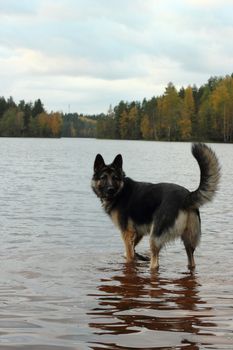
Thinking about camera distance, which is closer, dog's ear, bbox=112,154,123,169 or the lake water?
the lake water

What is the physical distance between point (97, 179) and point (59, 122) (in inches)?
7378

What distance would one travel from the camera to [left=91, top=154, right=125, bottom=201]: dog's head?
394 inches

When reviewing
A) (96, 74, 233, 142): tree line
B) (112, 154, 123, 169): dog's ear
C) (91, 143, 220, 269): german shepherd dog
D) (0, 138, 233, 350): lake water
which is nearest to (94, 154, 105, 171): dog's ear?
(91, 143, 220, 269): german shepherd dog

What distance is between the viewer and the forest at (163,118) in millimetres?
120781

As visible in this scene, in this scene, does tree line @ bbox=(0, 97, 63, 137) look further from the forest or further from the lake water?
the lake water

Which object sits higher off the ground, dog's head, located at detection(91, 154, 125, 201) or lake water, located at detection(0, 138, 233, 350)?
dog's head, located at detection(91, 154, 125, 201)

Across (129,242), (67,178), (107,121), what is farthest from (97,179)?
(107,121)

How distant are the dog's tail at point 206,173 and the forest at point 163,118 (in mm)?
111218

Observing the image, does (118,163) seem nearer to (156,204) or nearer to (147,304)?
(156,204)

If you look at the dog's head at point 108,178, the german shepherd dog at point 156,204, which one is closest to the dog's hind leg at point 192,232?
the german shepherd dog at point 156,204

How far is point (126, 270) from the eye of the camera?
30.5 feet

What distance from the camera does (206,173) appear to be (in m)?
8.59

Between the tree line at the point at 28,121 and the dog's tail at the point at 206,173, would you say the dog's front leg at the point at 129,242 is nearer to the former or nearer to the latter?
the dog's tail at the point at 206,173

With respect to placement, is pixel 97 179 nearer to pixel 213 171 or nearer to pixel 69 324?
pixel 213 171
